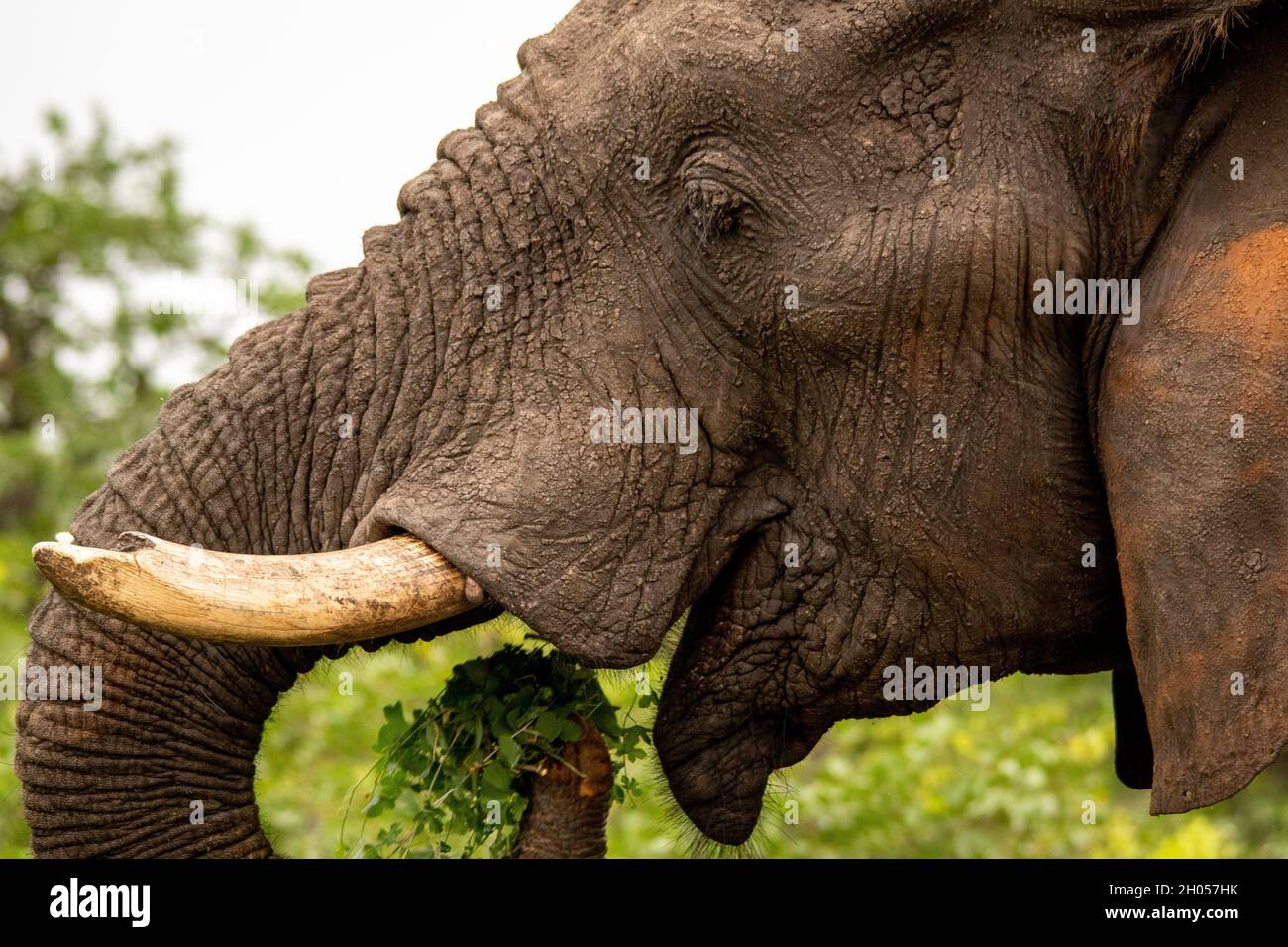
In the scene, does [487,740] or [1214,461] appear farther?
[487,740]

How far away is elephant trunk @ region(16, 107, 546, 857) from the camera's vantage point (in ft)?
11.6

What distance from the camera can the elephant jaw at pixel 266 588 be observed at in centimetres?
306

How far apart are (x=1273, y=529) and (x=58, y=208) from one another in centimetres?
910

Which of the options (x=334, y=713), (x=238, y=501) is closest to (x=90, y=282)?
(x=334, y=713)

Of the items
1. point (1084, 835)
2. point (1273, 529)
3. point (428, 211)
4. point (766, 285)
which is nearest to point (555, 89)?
point (428, 211)

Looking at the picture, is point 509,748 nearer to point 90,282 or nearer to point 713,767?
point 713,767

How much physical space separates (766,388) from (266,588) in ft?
3.56

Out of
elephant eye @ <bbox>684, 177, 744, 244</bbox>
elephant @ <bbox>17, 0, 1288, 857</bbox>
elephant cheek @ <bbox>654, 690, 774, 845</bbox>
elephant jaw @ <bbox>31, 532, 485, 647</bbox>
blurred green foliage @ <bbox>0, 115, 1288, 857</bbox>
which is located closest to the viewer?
elephant jaw @ <bbox>31, 532, 485, 647</bbox>

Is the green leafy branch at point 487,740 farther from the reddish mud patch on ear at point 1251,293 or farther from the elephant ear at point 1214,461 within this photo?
the reddish mud patch on ear at point 1251,293

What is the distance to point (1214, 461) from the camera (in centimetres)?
324

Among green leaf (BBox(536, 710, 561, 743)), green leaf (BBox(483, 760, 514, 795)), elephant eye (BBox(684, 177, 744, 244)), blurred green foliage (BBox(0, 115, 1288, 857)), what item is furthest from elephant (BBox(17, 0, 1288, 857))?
blurred green foliage (BBox(0, 115, 1288, 857))

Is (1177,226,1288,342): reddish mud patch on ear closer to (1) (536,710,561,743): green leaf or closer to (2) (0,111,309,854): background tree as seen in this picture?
(1) (536,710,561,743): green leaf

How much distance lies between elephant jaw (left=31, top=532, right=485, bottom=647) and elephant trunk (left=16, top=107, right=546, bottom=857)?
0.41 feet

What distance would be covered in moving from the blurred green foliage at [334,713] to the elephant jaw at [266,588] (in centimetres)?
313
